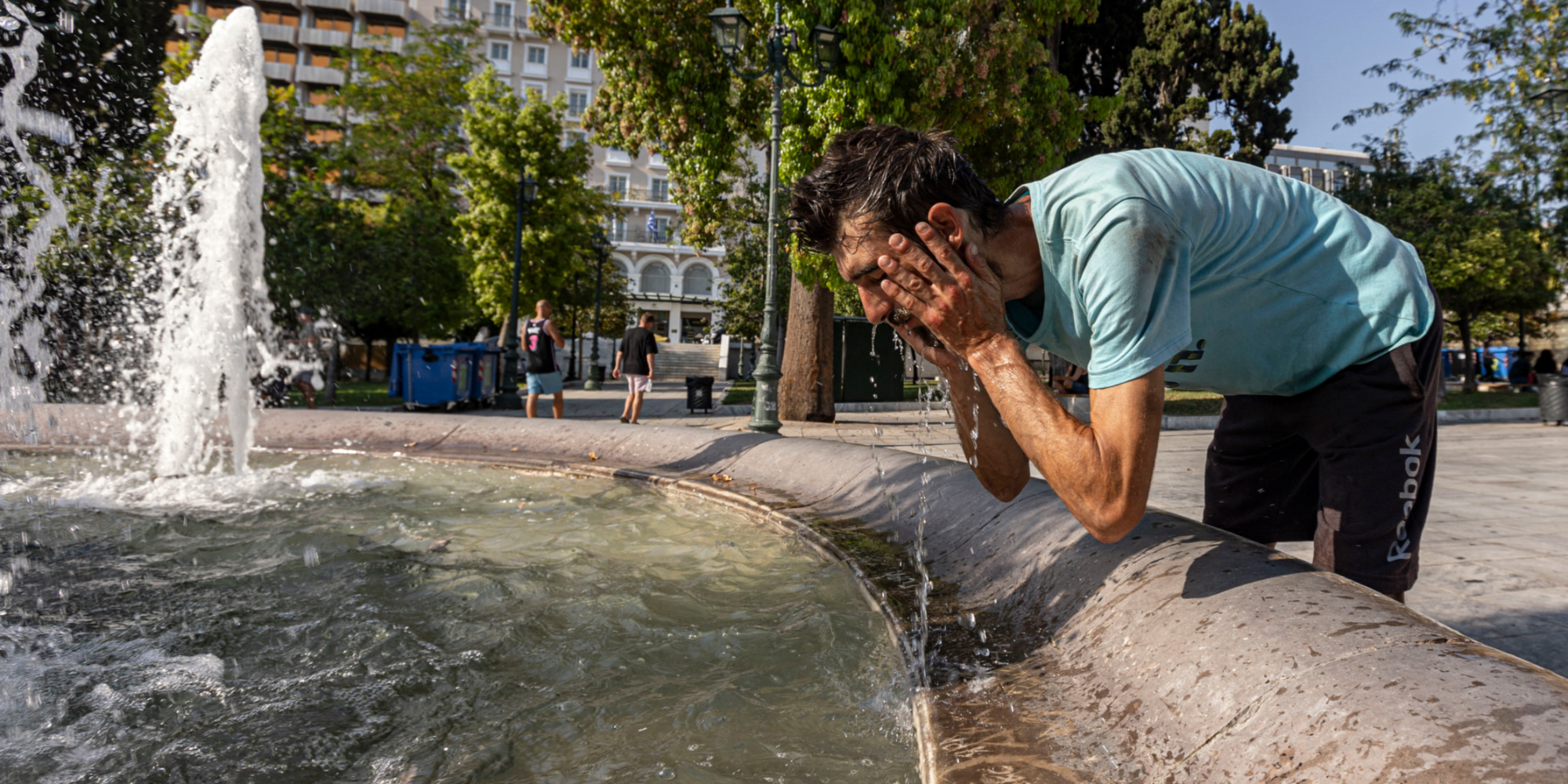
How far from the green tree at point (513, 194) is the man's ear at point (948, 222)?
26.1 meters

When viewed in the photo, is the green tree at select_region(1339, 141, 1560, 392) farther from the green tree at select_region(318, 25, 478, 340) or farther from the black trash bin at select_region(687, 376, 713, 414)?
the green tree at select_region(318, 25, 478, 340)

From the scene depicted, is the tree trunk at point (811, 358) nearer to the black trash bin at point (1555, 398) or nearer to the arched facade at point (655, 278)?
the black trash bin at point (1555, 398)

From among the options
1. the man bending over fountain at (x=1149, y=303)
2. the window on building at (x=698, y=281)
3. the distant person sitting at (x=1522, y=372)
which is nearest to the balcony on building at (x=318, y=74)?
the window on building at (x=698, y=281)

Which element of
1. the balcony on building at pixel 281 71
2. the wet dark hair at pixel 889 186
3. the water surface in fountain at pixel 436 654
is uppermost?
the balcony on building at pixel 281 71

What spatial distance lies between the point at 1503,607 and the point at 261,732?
409cm

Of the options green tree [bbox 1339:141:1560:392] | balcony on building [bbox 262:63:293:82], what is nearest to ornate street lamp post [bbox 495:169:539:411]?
green tree [bbox 1339:141:1560:392]

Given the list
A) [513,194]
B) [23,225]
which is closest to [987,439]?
[23,225]

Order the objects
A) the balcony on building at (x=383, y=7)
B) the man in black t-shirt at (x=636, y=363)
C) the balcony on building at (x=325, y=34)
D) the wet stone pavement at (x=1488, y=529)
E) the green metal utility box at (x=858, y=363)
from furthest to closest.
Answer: the balcony on building at (x=383, y=7) → the balcony on building at (x=325, y=34) → the green metal utility box at (x=858, y=363) → the man in black t-shirt at (x=636, y=363) → the wet stone pavement at (x=1488, y=529)

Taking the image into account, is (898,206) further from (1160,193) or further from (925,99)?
(925,99)

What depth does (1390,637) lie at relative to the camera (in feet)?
4.20

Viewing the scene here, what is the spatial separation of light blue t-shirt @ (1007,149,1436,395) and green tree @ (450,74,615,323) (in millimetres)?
26157

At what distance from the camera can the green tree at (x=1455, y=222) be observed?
2442cm

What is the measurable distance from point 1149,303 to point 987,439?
75cm

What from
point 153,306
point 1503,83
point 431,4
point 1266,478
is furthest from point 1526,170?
point 431,4
